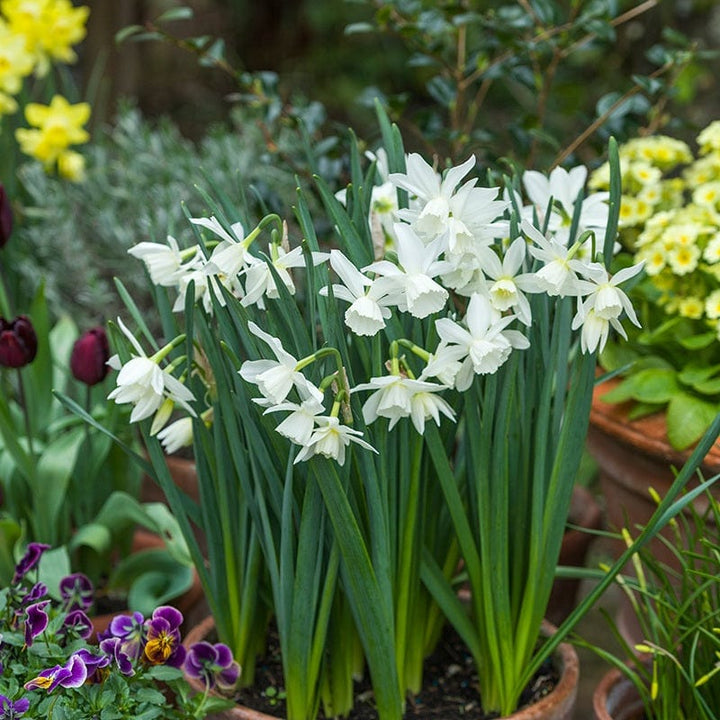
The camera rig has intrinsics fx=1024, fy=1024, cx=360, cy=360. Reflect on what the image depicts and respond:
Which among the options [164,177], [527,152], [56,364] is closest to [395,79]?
[164,177]

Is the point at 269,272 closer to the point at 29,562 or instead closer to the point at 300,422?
the point at 300,422

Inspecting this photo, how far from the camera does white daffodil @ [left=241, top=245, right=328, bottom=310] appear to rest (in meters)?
0.87

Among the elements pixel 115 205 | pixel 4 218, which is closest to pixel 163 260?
pixel 4 218

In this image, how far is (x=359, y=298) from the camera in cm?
82

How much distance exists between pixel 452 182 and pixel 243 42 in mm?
4330

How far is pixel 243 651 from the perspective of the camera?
1.09m

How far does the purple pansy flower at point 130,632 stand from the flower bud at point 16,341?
35 cm

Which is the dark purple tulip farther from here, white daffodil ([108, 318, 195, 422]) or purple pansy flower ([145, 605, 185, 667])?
purple pansy flower ([145, 605, 185, 667])

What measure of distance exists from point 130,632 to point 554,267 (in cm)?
54

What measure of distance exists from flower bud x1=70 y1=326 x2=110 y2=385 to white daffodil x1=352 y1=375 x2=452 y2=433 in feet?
1.68

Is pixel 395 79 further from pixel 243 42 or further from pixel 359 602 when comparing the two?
pixel 359 602

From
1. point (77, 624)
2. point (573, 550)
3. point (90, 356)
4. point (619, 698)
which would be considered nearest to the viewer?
point (77, 624)

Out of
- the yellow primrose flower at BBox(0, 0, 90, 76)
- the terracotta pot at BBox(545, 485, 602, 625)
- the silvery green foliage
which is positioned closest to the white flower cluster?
the terracotta pot at BBox(545, 485, 602, 625)

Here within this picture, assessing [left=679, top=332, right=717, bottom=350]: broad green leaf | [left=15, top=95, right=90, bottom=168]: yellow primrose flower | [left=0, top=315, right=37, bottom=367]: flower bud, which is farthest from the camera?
[left=15, top=95, right=90, bottom=168]: yellow primrose flower
